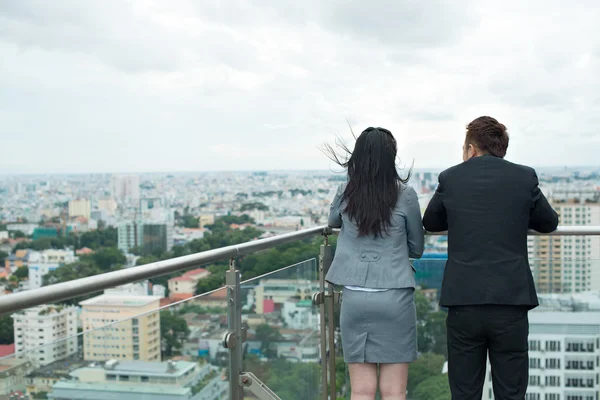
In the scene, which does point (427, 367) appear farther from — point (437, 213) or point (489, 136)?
point (489, 136)

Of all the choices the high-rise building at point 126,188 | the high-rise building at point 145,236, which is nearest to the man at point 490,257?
the high-rise building at point 145,236

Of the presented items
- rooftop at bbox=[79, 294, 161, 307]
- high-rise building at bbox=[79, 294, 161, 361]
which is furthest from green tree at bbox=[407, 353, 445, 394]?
high-rise building at bbox=[79, 294, 161, 361]

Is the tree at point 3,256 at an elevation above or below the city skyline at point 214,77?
below

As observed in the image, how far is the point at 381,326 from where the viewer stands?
2508 millimetres

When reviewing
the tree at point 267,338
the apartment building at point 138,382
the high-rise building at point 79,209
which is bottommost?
the high-rise building at point 79,209

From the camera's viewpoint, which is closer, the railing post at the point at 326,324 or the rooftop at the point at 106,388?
the rooftop at the point at 106,388

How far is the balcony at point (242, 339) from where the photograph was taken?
1.74 meters

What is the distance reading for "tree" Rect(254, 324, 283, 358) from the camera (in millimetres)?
2791

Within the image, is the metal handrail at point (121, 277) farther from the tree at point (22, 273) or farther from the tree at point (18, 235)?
the tree at point (18, 235)

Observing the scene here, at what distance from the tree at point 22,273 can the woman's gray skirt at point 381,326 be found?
53.5m

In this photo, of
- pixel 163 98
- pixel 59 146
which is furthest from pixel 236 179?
pixel 59 146

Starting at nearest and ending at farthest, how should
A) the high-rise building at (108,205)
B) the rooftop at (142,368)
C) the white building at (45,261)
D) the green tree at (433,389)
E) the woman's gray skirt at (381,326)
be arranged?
the rooftop at (142,368), the woman's gray skirt at (381,326), the green tree at (433,389), the white building at (45,261), the high-rise building at (108,205)

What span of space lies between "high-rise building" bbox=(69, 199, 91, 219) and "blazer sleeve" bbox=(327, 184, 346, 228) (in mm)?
70021

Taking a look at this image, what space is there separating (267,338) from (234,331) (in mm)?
283
